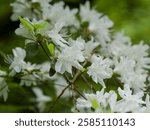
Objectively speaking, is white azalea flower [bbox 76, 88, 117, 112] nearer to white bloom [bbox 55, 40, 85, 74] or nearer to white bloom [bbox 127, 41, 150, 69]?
white bloom [bbox 55, 40, 85, 74]

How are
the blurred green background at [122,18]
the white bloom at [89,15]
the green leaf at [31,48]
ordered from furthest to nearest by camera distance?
the blurred green background at [122,18] → the white bloom at [89,15] → the green leaf at [31,48]

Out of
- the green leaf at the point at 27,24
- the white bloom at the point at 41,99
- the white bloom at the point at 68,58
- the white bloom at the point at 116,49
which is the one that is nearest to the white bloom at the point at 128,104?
the white bloom at the point at 68,58

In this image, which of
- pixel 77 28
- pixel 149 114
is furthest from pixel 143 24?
pixel 149 114

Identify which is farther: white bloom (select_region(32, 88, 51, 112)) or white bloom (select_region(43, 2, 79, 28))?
white bloom (select_region(32, 88, 51, 112))

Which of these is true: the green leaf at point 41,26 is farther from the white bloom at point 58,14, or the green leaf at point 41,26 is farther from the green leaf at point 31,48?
the white bloom at point 58,14

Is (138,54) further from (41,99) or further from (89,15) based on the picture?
(41,99)

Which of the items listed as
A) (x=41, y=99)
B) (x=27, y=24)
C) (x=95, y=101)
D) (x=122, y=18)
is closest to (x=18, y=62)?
(x=27, y=24)

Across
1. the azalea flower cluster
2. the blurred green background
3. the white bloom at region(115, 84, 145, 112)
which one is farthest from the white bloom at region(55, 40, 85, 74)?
the blurred green background
